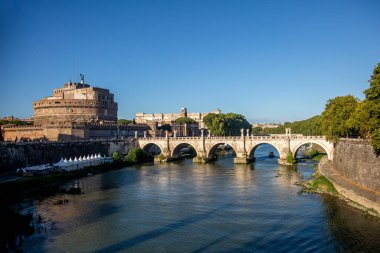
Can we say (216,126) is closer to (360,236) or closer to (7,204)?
(7,204)

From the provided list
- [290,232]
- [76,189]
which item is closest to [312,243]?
[290,232]

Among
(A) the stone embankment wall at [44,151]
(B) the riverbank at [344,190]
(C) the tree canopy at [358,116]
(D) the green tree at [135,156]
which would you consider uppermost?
(C) the tree canopy at [358,116]

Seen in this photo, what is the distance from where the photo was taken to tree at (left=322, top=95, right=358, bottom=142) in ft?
99.5

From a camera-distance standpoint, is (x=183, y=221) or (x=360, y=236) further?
(x=183, y=221)

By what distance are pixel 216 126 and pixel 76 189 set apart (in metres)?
39.8

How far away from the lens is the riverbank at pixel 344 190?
18.4 metres

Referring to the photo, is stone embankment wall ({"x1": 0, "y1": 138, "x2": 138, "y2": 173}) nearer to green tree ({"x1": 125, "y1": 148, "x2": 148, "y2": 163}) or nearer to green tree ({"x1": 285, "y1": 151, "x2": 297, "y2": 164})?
green tree ({"x1": 125, "y1": 148, "x2": 148, "y2": 163})

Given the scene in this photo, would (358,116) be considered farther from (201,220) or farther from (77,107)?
(77,107)

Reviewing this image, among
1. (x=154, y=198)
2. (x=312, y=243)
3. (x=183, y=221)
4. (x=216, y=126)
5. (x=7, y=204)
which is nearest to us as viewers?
(x=312, y=243)

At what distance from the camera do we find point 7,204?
22.1 metres

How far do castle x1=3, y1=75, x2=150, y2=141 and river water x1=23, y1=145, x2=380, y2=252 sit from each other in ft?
62.0

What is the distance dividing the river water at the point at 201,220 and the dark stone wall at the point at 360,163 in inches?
84.8

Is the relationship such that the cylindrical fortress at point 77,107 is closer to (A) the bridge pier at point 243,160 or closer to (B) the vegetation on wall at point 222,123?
(B) the vegetation on wall at point 222,123

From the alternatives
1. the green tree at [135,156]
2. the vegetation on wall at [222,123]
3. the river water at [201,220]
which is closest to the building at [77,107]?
the green tree at [135,156]
